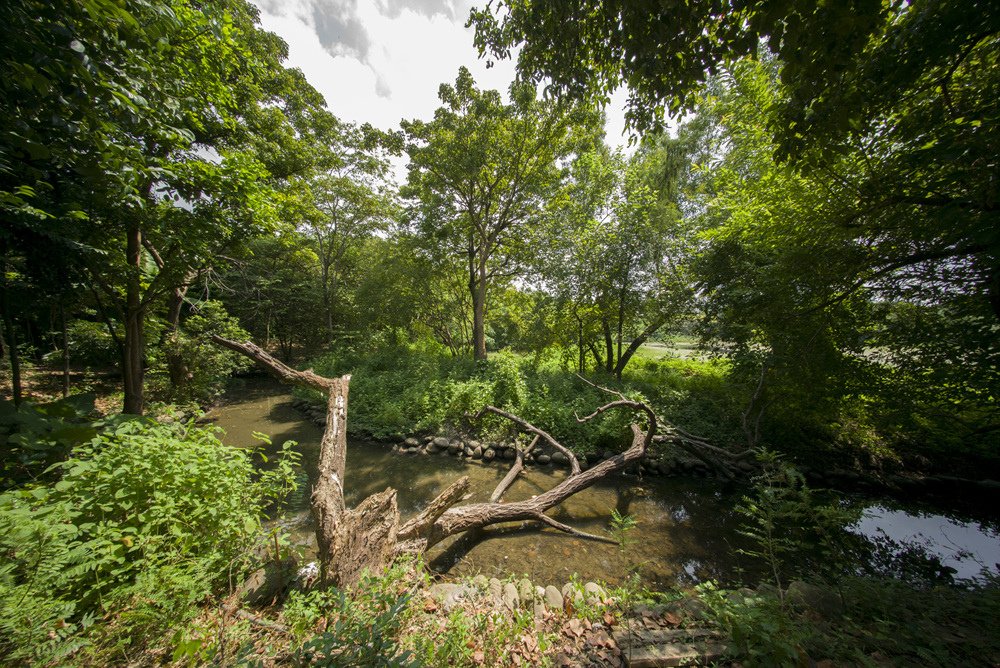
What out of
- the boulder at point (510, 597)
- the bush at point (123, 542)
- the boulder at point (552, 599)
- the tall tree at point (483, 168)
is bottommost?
the boulder at point (552, 599)

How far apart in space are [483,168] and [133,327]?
863 centimetres

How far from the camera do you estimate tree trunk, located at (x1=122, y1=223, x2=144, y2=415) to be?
481 centimetres

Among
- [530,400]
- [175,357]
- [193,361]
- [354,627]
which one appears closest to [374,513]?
[354,627]

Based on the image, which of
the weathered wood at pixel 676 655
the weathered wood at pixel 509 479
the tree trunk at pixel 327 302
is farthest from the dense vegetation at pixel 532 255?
the tree trunk at pixel 327 302

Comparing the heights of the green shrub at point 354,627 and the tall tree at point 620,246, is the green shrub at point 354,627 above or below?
below

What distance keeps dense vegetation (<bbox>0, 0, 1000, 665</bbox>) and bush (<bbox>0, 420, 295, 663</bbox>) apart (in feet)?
0.07

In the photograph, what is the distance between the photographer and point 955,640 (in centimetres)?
186

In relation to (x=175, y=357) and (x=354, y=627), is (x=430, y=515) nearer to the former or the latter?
(x=354, y=627)

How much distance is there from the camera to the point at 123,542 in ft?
7.06

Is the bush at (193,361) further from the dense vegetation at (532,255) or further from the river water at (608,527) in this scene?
the river water at (608,527)

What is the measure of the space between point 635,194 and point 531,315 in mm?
5066

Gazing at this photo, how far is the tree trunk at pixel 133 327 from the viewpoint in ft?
15.8

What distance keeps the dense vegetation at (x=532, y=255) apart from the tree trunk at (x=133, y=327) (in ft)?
0.16

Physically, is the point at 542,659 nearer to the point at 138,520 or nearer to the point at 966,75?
the point at 138,520
